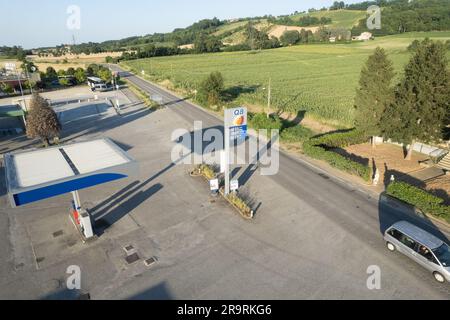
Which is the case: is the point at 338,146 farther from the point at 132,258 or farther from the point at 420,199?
the point at 132,258

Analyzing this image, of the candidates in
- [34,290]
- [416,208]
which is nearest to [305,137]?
[416,208]

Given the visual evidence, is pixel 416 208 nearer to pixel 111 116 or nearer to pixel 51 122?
pixel 51 122

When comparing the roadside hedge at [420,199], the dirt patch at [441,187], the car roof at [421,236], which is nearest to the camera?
the car roof at [421,236]

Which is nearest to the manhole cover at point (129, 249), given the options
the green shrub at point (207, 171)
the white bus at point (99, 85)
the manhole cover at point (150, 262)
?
the manhole cover at point (150, 262)

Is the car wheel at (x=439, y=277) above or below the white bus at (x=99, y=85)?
below

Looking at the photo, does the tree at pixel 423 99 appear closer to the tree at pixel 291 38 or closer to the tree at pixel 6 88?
the tree at pixel 6 88

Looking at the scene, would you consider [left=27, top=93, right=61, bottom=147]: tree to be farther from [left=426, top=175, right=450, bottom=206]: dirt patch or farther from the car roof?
[left=426, top=175, right=450, bottom=206]: dirt patch

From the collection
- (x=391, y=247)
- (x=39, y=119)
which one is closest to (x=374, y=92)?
(x=391, y=247)
